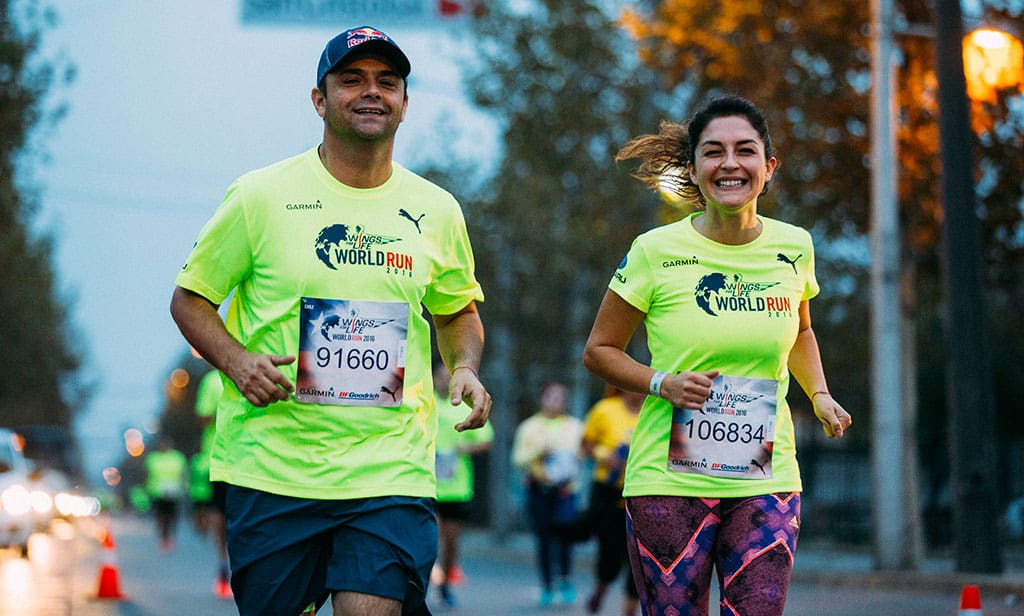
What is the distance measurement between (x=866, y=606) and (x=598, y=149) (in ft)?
54.4

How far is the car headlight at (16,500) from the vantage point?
2111 cm

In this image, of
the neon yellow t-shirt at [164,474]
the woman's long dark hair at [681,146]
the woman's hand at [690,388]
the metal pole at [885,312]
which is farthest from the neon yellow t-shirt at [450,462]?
the neon yellow t-shirt at [164,474]

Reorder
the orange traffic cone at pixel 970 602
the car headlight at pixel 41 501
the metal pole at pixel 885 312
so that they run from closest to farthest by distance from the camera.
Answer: the orange traffic cone at pixel 970 602 → the metal pole at pixel 885 312 → the car headlight at pixel 41 501

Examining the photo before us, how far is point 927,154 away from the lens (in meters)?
18.9

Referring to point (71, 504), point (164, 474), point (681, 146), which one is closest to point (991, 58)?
point (681, 146)

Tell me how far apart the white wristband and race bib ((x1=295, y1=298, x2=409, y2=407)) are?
3.04 ft

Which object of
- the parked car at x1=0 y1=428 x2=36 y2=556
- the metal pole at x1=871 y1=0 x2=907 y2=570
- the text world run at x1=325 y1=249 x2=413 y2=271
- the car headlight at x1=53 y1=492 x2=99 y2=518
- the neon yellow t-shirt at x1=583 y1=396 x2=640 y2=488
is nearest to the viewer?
the text world run at x1=325 y1=249 x2=413 y2=271

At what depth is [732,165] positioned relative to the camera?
5477mm

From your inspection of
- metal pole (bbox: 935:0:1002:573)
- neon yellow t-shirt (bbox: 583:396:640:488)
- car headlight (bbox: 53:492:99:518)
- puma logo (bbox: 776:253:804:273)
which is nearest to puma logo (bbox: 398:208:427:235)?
puma logo (bbox: 776:253:804:273)

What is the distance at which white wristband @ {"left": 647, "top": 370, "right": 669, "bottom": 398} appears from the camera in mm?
5342

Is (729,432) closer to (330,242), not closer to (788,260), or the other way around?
(788,260)

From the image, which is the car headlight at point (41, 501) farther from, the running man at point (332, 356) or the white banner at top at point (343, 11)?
the running man at point (332, 356)

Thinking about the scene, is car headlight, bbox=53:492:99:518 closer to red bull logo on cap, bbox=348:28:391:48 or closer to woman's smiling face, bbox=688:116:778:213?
woman's smiling face, bbox=688:116:778:213

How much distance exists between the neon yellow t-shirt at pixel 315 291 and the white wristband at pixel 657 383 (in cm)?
76
